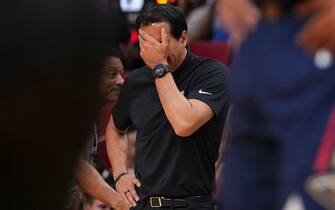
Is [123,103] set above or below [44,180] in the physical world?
below

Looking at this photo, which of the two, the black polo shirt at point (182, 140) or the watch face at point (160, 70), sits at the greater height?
the watch face at point (160, 70)

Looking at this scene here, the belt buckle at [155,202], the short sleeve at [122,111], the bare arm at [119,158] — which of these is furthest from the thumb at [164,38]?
the belt buckle at [155,202]

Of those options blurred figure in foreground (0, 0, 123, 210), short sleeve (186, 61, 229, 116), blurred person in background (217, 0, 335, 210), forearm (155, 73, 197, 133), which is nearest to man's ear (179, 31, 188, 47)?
short sleeve (186, 61, 229, 116)

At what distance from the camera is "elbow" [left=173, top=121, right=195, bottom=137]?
177 inches

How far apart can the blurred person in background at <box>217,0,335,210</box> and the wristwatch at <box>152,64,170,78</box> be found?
2.91 m

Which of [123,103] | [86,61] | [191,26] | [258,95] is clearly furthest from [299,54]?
[191,26]

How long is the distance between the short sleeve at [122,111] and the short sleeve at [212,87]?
51cm

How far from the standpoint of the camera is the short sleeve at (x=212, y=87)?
4.64m

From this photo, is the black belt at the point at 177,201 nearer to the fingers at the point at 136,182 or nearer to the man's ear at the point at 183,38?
the fingers at the point at 136,182

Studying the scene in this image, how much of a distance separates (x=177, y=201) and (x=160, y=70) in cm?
77

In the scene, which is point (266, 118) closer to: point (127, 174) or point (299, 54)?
point (299, 54)

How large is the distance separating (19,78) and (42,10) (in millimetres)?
89

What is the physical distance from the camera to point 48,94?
101cm

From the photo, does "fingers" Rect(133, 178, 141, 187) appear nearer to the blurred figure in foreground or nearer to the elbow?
the elbow
